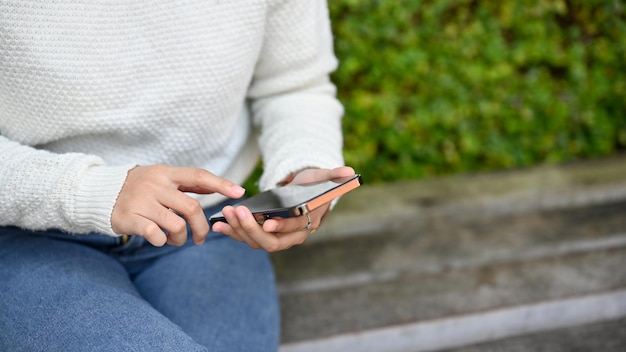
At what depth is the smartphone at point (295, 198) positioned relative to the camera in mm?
1089

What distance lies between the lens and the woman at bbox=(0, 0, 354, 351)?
1.12 metres

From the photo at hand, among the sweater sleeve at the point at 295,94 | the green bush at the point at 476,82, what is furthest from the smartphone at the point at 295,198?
the green bush at the point at 476,82

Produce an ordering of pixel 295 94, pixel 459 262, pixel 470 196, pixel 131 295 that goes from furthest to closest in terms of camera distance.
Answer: pixel 470 196, pixel 459 262, pixel 295 94, pixel 131 295

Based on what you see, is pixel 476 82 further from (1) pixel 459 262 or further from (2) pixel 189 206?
(2) pixel 189 206

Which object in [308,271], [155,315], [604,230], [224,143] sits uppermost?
[224,143]

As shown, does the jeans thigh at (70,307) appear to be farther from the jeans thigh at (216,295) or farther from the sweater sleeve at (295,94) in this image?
the sweater sleeve at (295,94)

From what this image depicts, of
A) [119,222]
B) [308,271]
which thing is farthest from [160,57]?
[308,271]

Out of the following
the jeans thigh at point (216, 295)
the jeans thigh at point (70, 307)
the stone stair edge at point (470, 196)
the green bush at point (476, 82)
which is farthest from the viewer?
the green bush at point (476, 82)

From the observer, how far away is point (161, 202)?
110 centimetres

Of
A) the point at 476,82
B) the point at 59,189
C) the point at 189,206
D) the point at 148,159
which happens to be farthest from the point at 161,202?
the point at 476,82

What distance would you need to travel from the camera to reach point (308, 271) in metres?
2.13

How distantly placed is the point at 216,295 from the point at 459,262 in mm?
1049

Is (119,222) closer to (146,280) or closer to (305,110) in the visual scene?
(146,280)

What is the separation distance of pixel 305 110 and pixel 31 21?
1.93 ft
